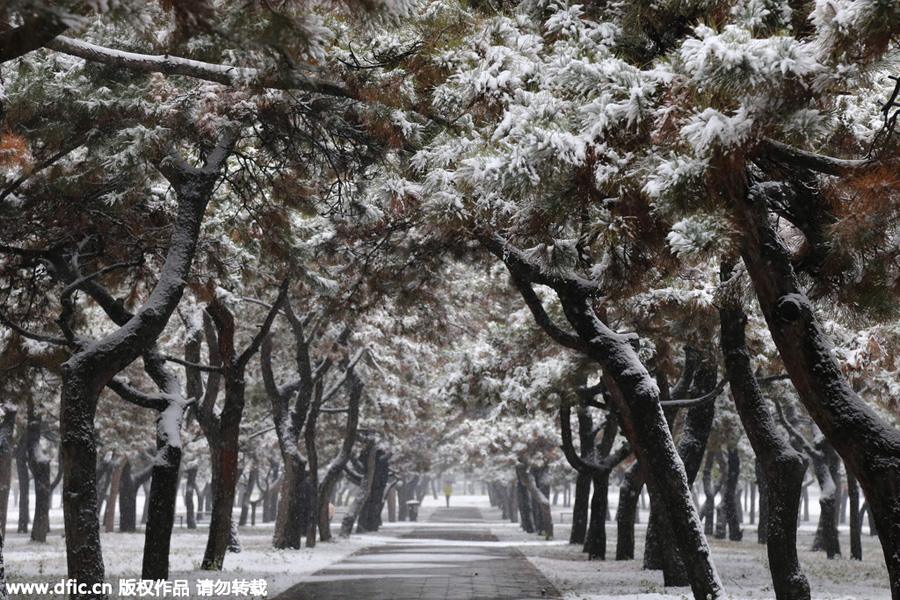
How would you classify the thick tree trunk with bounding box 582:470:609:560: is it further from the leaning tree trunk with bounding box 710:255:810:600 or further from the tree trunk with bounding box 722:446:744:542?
the tree trunk with bounding box 722:446:744:542

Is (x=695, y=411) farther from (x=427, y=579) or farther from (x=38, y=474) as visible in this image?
(x=38, y=474)

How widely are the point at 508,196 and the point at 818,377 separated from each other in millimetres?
2390

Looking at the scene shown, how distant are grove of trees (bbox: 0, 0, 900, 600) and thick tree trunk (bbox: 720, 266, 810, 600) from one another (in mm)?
36

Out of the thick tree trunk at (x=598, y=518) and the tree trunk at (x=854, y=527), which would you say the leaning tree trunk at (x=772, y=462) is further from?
the tree trunk at (x=854, y=527)

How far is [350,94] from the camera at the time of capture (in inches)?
293

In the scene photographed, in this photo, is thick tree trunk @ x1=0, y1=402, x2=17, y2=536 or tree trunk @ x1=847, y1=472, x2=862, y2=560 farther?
tree trunk @ x1=847, y1=472, x2=862, y2=560

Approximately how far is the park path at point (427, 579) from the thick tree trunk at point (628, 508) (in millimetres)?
2390

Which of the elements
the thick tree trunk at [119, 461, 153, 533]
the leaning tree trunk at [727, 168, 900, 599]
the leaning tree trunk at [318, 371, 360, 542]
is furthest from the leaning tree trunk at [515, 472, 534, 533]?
the leaning tree trunk at [727, 168, 900, 599]

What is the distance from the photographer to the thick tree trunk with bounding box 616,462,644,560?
17656mm

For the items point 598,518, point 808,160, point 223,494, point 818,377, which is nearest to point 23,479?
point 223,494

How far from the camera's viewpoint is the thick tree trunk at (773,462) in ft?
31.0

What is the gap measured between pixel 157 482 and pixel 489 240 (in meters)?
5.31

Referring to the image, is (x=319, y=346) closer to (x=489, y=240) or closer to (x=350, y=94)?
(x=489, y=240)

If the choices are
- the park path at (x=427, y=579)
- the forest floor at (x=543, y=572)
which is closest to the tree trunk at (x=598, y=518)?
the forest floor at (x=543, y=572)
